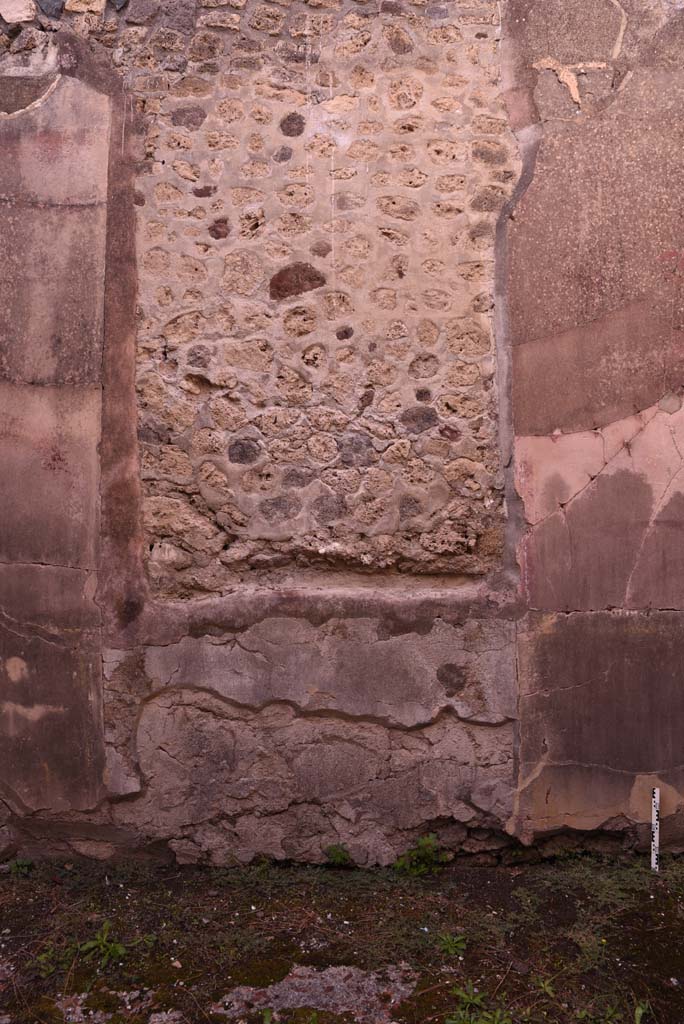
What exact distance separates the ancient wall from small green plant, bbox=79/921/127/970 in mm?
449

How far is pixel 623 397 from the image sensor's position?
2.99 m

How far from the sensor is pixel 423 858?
3014 mm

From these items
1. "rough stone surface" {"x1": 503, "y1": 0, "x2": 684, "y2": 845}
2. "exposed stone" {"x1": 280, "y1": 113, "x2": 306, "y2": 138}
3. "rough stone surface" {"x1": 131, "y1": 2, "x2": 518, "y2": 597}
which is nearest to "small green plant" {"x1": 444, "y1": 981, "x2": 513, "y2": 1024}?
"rough stone surface" {"x1": 503, "y1": 0, "x2": 684, "y2": 845}

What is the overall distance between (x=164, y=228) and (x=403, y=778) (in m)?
2.16

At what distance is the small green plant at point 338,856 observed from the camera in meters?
3.00

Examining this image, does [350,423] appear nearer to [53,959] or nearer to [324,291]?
[324,291]

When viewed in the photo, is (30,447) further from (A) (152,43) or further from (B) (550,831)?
(B) (550,831)

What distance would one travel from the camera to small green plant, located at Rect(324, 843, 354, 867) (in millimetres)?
2996

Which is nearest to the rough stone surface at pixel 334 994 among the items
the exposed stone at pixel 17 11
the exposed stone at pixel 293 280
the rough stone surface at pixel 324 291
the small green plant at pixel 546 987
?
the small green plant at pixel 546 987

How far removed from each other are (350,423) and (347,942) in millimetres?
1708

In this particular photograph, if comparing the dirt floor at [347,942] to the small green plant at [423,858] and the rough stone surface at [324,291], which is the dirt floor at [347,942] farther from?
the rough stone surface at [324,291]

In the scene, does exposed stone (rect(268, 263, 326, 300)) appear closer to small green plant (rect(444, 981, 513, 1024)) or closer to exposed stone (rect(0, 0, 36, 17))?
exposed stone (rect(0, 0, 36, 17))

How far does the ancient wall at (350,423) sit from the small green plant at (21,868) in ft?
0.91

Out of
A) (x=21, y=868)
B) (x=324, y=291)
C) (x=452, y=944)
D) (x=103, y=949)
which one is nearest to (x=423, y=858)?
(x=452, y=944)
